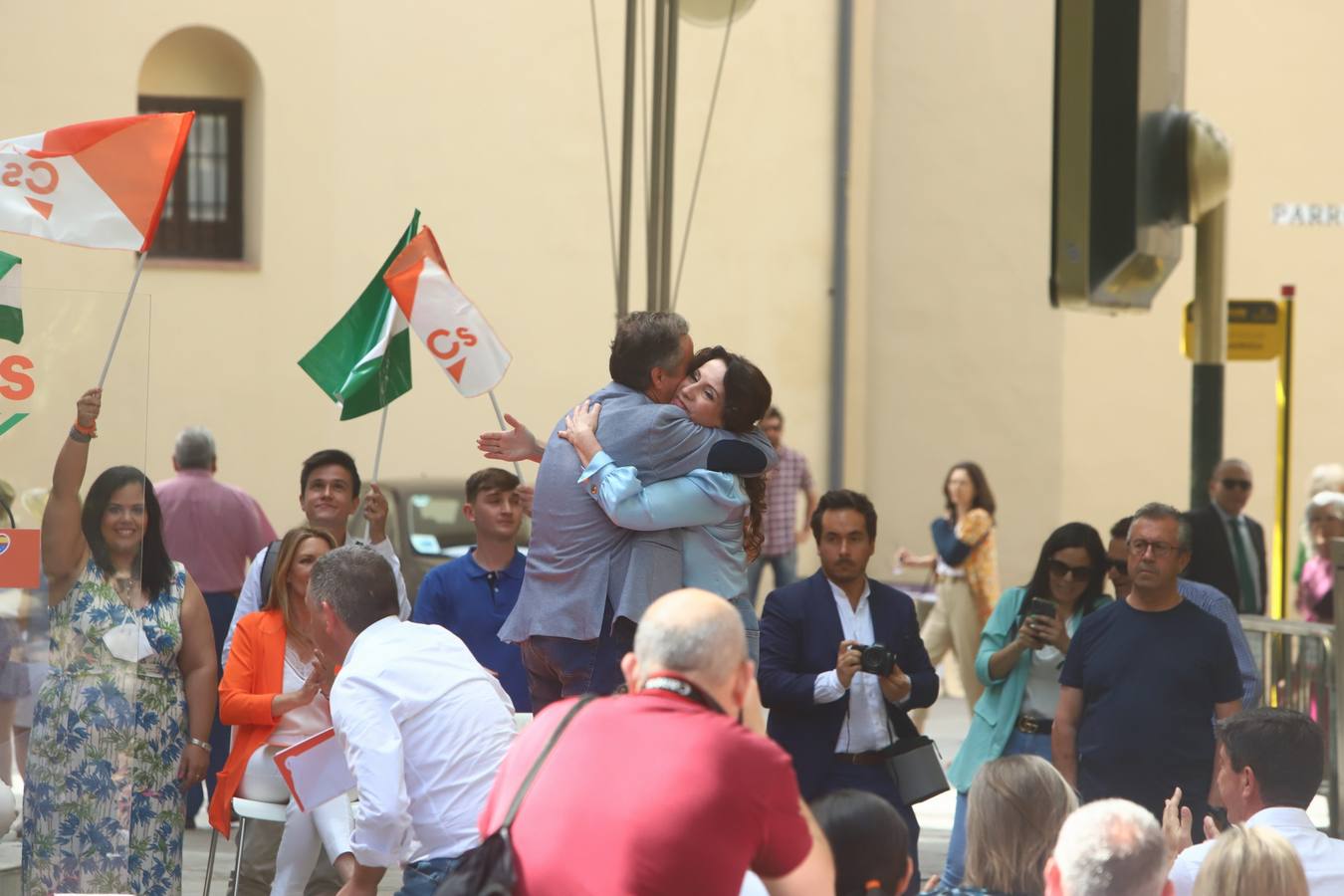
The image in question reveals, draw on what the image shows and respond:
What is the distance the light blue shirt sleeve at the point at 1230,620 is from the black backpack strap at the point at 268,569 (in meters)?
3.17

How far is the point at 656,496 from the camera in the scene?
557cm

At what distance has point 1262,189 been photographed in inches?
738

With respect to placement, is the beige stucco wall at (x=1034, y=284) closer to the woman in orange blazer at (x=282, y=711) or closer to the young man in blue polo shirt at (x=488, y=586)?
the young man in blue polo shirt at (x=488, y=586)

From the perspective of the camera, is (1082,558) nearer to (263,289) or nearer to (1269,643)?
(1269,643)

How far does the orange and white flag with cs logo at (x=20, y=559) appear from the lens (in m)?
6.07

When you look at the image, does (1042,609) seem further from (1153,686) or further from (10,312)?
(10,312)

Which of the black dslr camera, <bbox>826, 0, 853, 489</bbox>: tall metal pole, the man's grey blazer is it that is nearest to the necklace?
the man's grey blazer

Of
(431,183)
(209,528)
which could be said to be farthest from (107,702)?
(431,183)

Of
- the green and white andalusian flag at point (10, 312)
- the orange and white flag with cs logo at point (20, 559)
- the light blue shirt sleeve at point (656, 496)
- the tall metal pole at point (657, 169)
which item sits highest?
the tall metal pole at point (657, 169)

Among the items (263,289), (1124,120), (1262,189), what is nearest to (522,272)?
(263,289)

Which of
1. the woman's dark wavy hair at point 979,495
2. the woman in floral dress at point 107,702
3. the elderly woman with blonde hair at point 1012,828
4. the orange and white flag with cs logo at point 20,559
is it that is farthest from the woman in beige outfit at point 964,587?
the elderly woman with blonde hair at point 1012,828

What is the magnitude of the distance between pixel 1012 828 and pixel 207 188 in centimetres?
1469

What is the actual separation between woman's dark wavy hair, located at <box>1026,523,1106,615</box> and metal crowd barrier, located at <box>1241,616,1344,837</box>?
133cm

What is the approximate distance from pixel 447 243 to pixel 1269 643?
10.2 meters
